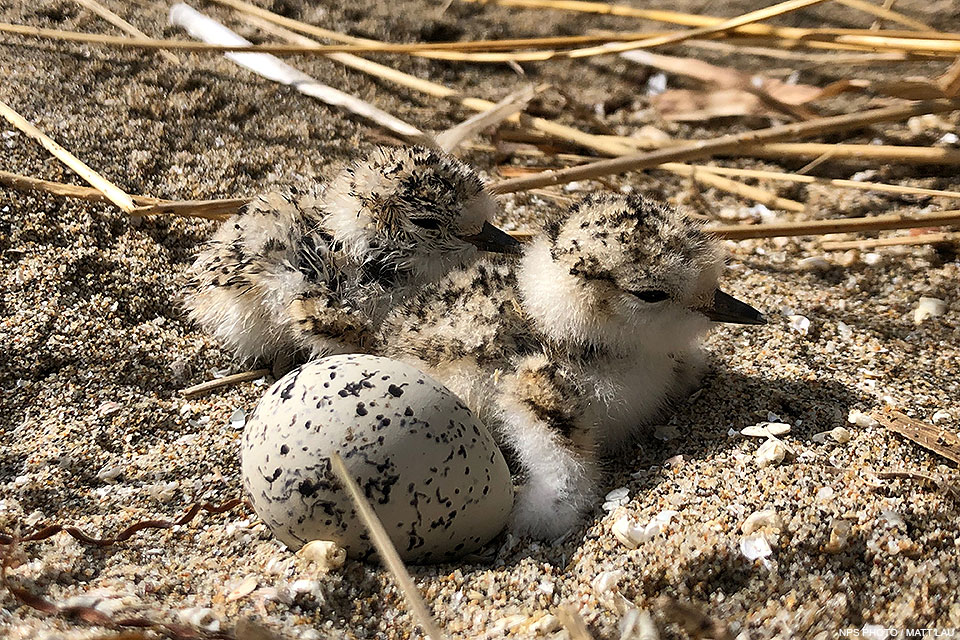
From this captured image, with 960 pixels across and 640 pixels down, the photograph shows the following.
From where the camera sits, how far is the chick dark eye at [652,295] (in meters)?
2.16

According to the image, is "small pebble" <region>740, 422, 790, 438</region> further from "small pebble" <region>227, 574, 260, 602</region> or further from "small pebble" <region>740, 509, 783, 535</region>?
"small pebble" <region>227, 574, 260, 602</region>

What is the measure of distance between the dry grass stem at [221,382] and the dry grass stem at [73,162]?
671 mm

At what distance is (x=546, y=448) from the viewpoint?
7.07 ft

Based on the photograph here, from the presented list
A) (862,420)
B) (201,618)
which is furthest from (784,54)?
(201,618)

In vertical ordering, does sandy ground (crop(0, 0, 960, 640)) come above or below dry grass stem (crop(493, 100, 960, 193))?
below

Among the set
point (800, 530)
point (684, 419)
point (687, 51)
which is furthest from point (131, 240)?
point (687, 51)

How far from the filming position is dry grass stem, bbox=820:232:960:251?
3.09m

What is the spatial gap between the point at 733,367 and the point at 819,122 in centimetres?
98

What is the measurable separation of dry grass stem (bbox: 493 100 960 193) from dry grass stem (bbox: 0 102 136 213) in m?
1.23

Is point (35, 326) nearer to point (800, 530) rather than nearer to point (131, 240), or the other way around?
point (131, 240)

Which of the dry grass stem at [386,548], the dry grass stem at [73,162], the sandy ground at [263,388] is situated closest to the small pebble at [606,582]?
the sandy ground at [263,388]

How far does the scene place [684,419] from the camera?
2.38 m

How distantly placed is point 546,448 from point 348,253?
0.83 m

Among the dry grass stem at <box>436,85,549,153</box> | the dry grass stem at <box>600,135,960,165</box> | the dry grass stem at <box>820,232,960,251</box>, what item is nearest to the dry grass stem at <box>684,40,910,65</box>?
the dry grass stem at <box>600,135,960,165</box>
